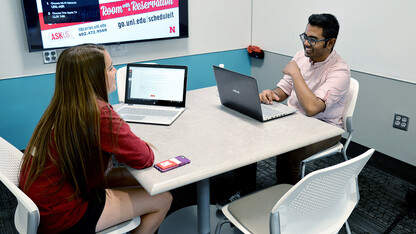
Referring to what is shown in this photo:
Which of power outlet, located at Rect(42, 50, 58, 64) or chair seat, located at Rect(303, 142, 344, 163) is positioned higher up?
power outlet, located at Rect(42, 50, 58, 64)

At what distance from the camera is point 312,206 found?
53.2 inches

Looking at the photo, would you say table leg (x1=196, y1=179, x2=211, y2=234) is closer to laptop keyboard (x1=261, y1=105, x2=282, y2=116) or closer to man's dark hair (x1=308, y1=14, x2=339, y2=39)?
laptop keyboard (x1=261, y1=105, x2=282, y2=116)

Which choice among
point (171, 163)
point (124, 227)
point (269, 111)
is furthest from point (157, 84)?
point (124, 227)

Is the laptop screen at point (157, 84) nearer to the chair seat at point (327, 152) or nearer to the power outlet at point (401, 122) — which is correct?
the chair seat at point (327, 152)

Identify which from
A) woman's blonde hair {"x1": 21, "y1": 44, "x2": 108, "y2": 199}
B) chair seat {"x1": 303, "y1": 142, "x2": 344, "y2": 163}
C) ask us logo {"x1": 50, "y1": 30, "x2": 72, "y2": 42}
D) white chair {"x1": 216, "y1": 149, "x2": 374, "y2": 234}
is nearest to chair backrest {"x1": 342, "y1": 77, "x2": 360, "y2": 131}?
chair seat {"x1": 303, "y1": 142, "x2": 344, "y2": 163}

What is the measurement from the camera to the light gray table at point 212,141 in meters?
1.47

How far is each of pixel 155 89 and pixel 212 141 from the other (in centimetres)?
63

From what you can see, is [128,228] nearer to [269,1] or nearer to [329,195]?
[329,195]

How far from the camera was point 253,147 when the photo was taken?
1680 mm

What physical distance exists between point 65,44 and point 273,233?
8.35 feet

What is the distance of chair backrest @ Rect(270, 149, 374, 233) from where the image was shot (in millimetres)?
1249

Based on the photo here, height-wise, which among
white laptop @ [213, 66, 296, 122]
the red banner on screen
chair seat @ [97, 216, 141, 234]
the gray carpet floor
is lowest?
the gray carpet floor

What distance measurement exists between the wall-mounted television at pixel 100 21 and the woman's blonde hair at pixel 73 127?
1743mm

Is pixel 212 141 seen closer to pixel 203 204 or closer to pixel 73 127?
pixel 203 204
